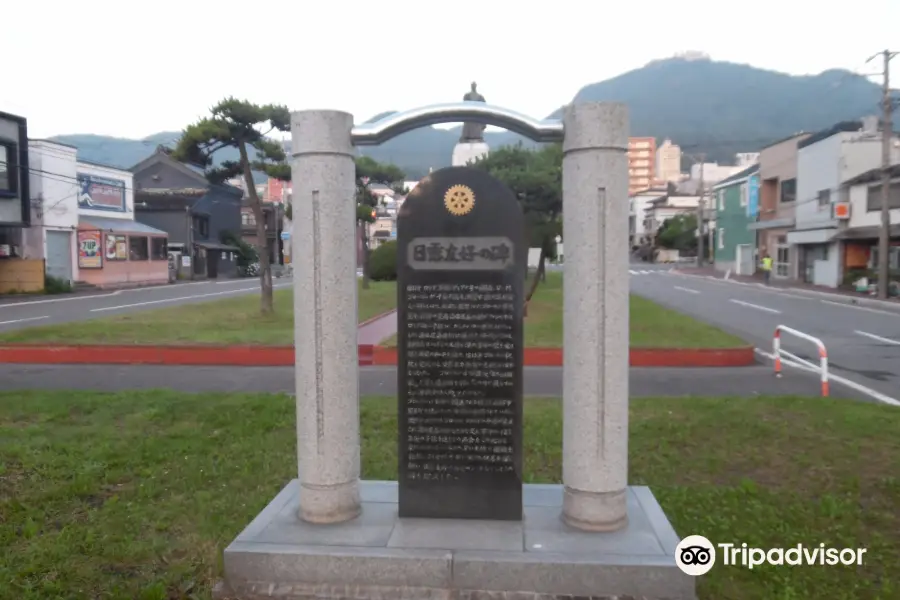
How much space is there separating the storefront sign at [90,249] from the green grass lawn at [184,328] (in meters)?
18.0

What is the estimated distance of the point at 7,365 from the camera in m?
13.2

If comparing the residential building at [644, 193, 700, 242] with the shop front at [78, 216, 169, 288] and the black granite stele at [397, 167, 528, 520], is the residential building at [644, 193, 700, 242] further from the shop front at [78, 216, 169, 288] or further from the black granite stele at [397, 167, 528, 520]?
the black granite stele at [397, 167, 528, 520]

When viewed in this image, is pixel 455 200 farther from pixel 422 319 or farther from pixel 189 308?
pixel 189 308

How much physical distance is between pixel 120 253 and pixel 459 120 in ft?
131

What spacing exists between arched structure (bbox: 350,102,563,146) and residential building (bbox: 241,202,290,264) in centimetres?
5973

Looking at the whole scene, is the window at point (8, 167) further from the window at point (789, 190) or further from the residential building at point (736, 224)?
the residential building at point (736, 224)

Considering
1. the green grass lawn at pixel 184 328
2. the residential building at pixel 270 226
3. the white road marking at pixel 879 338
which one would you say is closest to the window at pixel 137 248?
the residential building at pixel 270 226

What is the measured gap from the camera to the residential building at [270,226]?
63.9 metres

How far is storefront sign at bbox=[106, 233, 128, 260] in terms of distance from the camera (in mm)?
39500

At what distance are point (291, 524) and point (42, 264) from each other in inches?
1357

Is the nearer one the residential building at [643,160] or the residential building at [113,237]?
the residential building at [113,237]

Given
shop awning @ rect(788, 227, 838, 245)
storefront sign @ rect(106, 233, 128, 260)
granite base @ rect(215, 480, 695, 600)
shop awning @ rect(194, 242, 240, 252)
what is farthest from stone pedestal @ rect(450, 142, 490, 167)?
shop awning @ rect(194, 242, 240, 252)

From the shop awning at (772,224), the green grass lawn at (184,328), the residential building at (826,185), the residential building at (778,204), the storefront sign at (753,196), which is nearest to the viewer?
the green grass lawn at (184,328)

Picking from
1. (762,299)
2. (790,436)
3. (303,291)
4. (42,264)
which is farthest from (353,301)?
(42,264)
